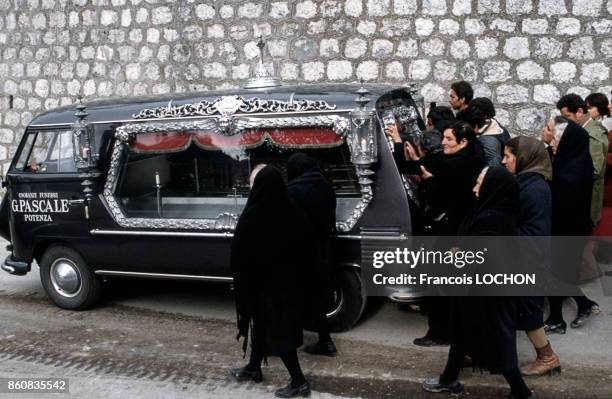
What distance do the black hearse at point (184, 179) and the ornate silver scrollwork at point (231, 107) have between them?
0.03 ft

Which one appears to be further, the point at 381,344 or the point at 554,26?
the point at 554,26

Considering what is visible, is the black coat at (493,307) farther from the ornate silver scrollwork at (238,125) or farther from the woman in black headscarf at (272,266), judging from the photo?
the ornate silver scrollwork at (238,125)

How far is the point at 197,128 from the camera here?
6609mm

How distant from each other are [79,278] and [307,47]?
191 inches

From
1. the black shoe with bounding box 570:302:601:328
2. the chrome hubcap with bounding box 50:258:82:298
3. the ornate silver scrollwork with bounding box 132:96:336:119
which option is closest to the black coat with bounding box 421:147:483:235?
the ornate silver scrollwork with bounding box 132:96:336:119

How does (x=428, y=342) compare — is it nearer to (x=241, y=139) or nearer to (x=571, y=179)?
(x=571, y=179)

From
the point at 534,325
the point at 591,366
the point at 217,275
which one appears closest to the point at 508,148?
the point at 534,325

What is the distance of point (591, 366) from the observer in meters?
5.60

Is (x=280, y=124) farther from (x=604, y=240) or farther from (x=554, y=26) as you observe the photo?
(x=554, y=26)

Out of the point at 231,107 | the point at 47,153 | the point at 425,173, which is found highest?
the point at 231,107

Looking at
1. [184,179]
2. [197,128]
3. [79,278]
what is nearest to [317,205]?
[197,128]

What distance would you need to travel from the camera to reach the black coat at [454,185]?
5.89m

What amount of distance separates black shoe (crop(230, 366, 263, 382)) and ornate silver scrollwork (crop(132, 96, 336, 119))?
2.22 meters

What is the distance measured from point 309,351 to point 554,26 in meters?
5.55
